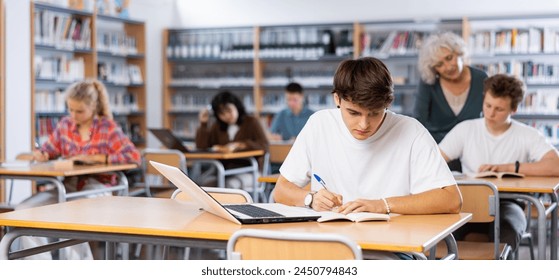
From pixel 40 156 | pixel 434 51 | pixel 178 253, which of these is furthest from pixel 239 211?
pixel 178 253

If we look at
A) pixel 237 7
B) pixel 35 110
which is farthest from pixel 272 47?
pixel 35 110

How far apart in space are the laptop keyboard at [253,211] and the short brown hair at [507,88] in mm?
1862

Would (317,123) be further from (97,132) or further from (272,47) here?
(272,47)

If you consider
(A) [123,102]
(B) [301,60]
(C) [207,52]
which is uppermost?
(C) [207,52]

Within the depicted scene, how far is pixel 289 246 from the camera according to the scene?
188cm

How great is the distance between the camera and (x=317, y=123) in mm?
2795

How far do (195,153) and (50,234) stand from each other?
3688 mm

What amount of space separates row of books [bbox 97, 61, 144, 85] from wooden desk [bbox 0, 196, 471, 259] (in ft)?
20.3

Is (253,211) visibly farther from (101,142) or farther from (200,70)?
(200,70)

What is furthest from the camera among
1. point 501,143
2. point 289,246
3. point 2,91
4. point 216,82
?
point 216,82

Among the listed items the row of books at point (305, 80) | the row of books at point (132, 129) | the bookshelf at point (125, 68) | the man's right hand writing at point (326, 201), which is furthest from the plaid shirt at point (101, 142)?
the row of books at point (305, 80)

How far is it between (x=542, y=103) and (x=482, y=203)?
516cm

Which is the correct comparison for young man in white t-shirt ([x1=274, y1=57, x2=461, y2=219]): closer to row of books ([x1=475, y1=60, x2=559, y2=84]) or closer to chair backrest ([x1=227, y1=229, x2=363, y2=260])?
chair backrest ([x1=227, y1=229, x2=363, y2=260])

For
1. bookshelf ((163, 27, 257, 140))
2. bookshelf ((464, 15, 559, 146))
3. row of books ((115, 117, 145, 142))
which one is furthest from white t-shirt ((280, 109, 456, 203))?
row of books ((115, 117, 145, 142))
